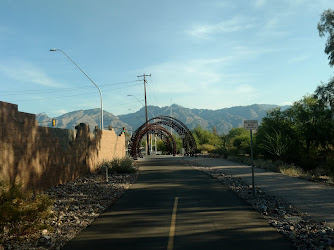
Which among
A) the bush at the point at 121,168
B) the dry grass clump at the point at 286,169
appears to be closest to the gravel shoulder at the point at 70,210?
the bush at the point at 121,168

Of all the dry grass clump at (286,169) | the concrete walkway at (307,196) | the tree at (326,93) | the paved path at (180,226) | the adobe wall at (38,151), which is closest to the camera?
the paved path at (180,226)

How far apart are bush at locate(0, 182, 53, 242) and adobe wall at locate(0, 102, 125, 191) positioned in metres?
1.33

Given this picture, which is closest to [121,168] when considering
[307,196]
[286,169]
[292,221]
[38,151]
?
[38,151]

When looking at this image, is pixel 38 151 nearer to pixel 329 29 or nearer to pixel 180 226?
pixel 180 226

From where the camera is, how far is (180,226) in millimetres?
8461

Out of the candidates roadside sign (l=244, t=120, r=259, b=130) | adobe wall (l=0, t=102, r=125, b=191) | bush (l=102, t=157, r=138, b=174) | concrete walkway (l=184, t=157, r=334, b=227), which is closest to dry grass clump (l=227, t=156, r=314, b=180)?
concrete walkway (l=184, t=157, r=334, b=227)

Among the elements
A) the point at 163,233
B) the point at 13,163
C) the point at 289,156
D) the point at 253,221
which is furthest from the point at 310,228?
the point at 289,156

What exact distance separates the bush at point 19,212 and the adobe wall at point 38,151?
52.4 inches

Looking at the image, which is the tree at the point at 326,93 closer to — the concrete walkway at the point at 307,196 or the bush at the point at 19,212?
the concrete walkway at the point at 307,196

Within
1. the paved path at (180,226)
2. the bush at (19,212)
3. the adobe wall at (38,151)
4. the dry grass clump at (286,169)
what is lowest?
the paved path at (180,226)

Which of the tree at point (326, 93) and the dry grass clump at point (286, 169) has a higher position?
the tree at point (326, 93)

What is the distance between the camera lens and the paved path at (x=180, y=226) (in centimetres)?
704

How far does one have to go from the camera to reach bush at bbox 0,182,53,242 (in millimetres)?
7359

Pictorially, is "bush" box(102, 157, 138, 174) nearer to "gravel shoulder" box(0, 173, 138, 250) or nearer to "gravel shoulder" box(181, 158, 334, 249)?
"gravel shoulder" box(0, 173, 138, 250)
